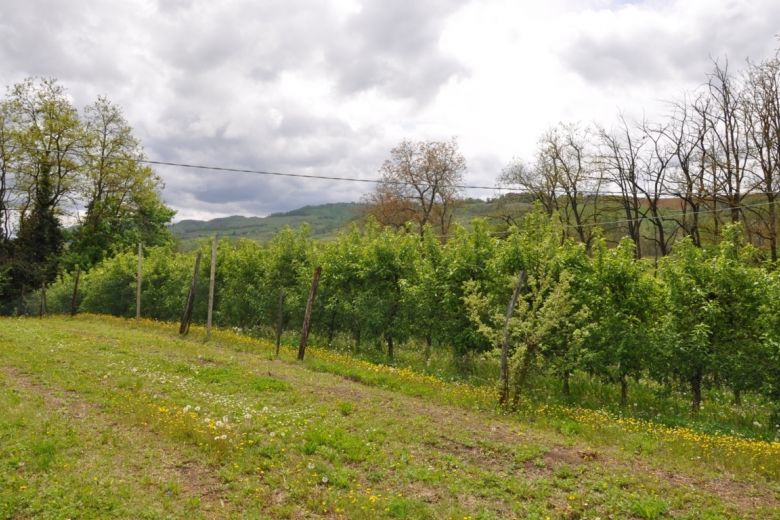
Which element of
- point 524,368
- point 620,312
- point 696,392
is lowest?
point 696,392

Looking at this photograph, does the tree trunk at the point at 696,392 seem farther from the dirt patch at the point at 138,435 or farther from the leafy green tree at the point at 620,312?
the dirt patch at the point at 138,435

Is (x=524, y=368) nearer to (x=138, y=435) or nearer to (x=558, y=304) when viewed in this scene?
(x=558, y=304)

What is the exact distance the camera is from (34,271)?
136ft

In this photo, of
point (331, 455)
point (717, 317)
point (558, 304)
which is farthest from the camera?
point (717, 317)

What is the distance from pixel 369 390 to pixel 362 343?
26.8ft

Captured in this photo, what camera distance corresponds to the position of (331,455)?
8328mm

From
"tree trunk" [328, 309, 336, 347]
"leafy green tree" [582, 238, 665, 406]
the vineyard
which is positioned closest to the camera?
the vineyard

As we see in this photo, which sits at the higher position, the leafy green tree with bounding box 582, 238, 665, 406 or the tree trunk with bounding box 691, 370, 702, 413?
the leafy green tree with bounding box 582, 238, 665, 406

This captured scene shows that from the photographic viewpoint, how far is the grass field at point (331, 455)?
6.77 meters

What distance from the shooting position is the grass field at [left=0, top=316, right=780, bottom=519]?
22.2ft

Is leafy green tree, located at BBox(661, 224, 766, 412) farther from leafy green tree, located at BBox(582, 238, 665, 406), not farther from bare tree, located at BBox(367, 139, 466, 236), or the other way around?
bare tree, located at BBox(367, 139, 466, 236)

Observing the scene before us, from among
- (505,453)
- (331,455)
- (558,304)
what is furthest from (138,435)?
(558,304)

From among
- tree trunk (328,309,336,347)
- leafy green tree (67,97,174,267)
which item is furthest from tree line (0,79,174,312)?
tree trunk (328,309,336,347)

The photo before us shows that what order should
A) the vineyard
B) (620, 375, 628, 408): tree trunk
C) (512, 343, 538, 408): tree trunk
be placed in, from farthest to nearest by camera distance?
(620, 375, 628, 408): tree trunk → the vineyard → (512, 343, 538, 408): tree trunk
